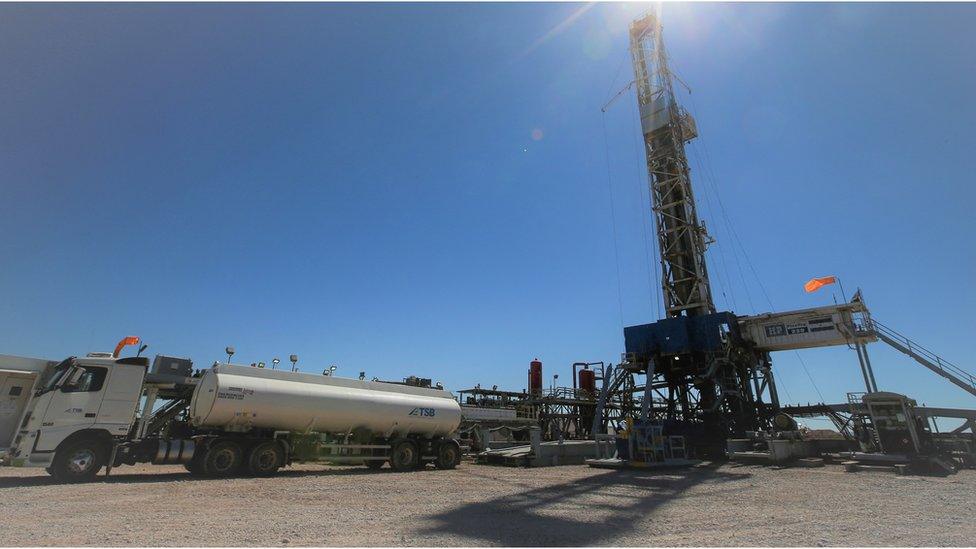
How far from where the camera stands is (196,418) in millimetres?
15570

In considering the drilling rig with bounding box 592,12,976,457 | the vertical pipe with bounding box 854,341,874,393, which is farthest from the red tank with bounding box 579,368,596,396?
the vertical pipe with bounding box 854,341,874,393

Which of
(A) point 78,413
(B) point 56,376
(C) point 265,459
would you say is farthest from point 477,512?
(B) point 56,376

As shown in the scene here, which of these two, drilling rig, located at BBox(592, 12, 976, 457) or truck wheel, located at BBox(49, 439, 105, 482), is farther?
drilling rig, located at BBox(592, 12, 976, 457)

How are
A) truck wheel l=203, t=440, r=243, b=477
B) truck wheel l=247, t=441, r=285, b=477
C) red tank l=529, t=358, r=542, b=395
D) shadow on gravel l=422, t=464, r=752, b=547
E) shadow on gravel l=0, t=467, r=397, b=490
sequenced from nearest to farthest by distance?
shadow on gravel l=422, t=464, r=752, b=547 < shadow on gravel l=0, t=467, r=397, b=490 < truck wheel l=203, t=440, r=243, b=477 < truck wheel l=247, t=441, r=285, b=477 < red tank l=529, t=358, r=542, b=395

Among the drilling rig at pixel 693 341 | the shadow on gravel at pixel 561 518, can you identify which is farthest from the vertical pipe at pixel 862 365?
the shadow on gravel at pixel 561 518

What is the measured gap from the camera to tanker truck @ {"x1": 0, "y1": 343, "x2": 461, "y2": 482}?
13.8 m

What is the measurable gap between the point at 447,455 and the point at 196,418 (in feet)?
33.6

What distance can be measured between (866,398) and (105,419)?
30.1 m

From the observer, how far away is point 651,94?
42.2m

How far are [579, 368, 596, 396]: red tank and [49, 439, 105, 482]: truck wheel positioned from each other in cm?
3366

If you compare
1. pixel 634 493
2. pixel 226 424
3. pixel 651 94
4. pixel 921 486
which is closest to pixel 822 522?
pixel 634 493

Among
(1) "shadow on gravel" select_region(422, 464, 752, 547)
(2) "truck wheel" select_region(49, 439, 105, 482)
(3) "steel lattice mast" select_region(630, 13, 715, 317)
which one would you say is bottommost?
(1) "shadow on gravel" select_region(422, 464, 752, 547)

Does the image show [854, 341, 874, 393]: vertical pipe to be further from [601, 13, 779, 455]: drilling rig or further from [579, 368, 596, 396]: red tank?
[579, 368, 596, 396]: red tank

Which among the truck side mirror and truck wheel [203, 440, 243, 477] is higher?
the truck side mirror
